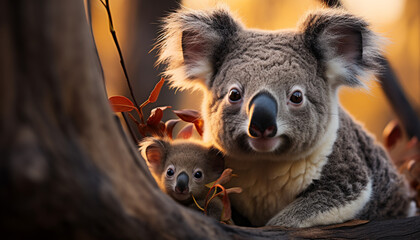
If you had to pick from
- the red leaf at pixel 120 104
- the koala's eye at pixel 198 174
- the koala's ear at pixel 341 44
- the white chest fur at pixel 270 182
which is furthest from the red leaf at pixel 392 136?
the red leaf at pixel 120 104

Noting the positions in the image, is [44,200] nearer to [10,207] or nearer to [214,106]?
[10,207]

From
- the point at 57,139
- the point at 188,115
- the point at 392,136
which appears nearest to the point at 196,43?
the point at 188,115

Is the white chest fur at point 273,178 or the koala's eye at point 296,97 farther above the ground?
the koala's eye at point 296,97

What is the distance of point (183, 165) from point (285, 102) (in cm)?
63

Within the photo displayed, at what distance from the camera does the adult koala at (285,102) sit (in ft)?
6.09

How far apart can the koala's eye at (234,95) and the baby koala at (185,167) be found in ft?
1.17

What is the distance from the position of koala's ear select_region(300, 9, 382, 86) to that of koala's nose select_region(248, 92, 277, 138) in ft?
1.72

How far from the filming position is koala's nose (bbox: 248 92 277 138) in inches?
65.5

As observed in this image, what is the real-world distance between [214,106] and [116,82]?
314cm

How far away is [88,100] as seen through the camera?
993 mm

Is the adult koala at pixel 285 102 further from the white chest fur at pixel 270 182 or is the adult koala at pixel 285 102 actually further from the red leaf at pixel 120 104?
the red leaf at pixel 120 104

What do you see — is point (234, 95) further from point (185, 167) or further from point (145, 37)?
point (145, 37)

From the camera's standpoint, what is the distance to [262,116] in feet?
5.45

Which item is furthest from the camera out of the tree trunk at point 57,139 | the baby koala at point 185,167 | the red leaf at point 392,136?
the red leaf at point 392,136
